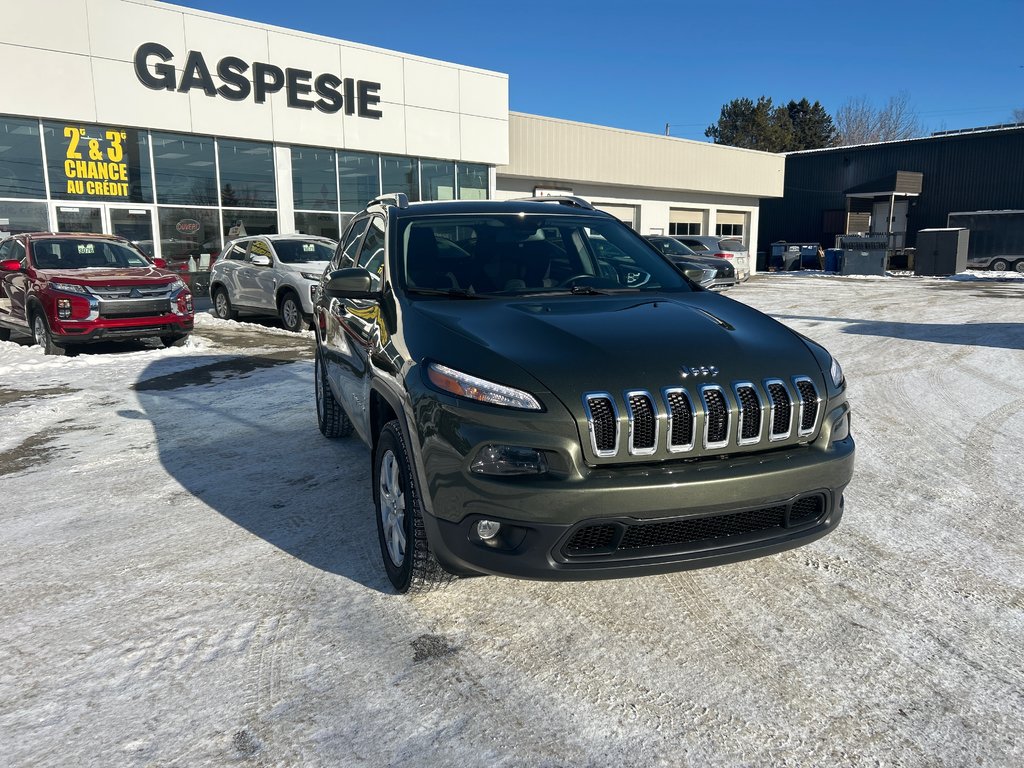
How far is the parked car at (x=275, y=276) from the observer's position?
493 inches

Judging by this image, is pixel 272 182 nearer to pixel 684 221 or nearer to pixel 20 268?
pixel 20 268

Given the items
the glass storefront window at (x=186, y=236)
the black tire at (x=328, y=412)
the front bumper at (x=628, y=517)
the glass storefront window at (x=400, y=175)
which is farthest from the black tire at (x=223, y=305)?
the front bumper at (x=628, y=517)

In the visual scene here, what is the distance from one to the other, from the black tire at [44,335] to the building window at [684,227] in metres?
28.0

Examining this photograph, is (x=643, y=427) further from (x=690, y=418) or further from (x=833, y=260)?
(x=833, y=260)

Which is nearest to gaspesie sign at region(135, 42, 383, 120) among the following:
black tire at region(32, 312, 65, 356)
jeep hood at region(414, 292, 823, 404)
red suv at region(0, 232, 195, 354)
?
red suv at region(0, 232, 195, 354)

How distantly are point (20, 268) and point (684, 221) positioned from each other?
29.1 meters

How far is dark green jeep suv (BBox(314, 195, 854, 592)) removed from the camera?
8.68ft

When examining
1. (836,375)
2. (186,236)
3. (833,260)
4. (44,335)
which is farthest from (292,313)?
(833,260)

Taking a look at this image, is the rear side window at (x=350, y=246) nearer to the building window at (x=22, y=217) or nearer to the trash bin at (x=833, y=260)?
the building window at (x=22, y=217)

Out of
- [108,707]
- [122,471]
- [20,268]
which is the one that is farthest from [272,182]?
[108,707]

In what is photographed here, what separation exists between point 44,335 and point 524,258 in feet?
28.8

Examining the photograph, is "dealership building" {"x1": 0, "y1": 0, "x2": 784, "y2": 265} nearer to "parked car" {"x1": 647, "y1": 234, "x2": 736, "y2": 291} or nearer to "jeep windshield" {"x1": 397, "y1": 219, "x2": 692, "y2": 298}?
"parked car" {"x1": 647, "y1": 234, "x2": 736, "y2": 291}

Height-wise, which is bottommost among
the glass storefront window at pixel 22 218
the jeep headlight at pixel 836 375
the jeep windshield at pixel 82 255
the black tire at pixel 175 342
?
the black tire at pixel 175 342

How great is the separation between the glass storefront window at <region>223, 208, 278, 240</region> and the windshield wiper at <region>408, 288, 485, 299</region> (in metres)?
15.6
